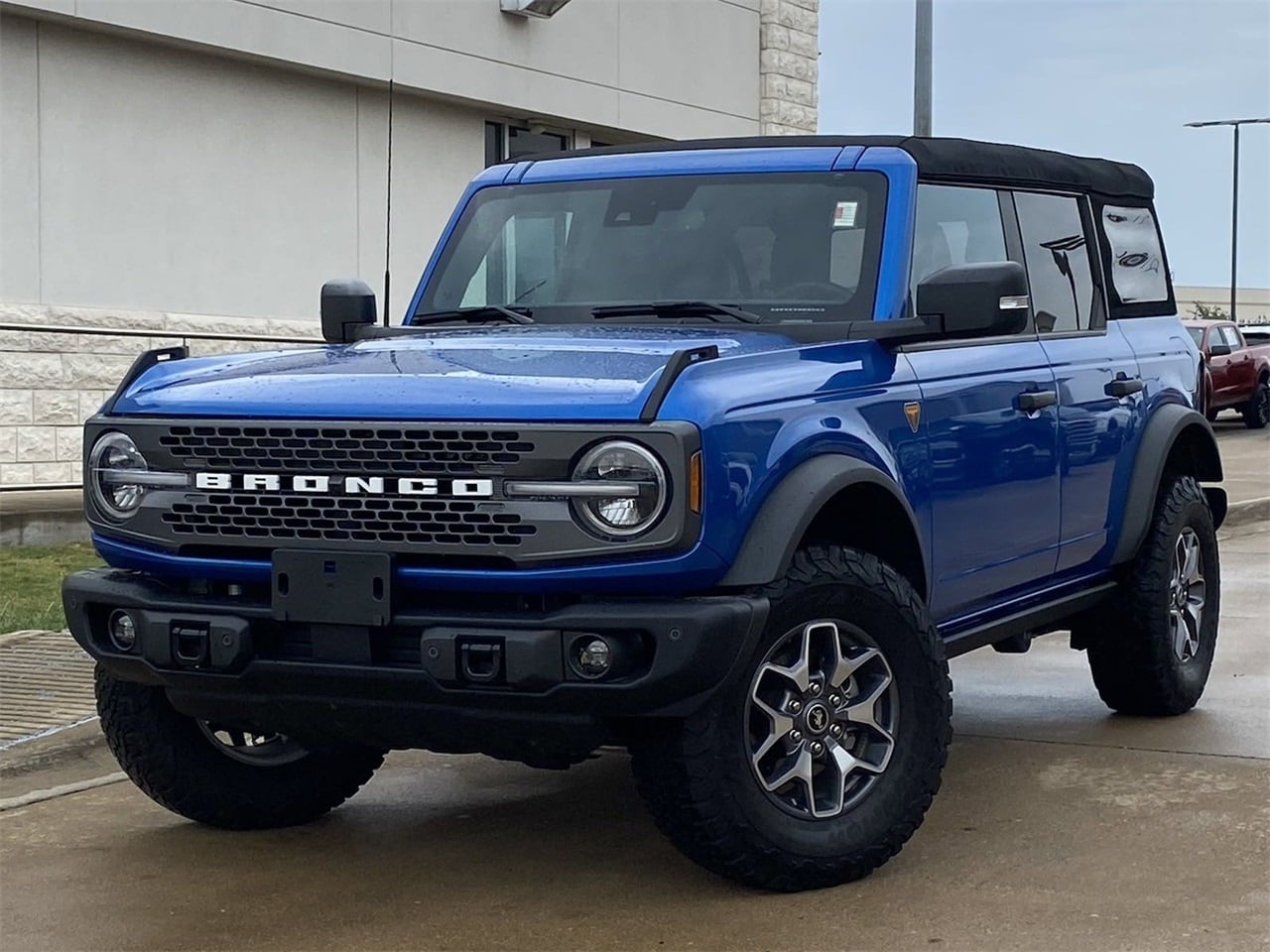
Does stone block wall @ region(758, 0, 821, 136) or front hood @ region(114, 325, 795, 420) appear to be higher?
stone block wall @ region(758, 0, 821, 136)

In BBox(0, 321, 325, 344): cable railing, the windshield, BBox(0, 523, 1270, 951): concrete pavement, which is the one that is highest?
the windshield

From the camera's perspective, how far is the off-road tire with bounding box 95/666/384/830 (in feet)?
18.4

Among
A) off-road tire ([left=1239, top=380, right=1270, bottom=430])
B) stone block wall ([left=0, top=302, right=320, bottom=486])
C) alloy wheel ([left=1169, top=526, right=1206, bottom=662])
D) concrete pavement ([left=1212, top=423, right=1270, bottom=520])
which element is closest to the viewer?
alloy wheel ([left=1169, top=526, right=1206, bottom=662])

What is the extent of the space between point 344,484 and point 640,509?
76cm

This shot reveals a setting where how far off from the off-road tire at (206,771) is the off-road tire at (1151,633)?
2.84 meters

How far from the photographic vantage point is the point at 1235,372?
30359 mm

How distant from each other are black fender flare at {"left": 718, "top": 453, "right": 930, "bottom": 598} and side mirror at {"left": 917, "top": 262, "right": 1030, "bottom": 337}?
2.20 ft

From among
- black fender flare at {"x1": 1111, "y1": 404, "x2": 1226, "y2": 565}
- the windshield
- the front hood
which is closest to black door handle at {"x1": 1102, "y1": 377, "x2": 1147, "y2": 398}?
black fender flare at {"x1": 1111, "y1": 404, "x2": 1226, "y2": 565}

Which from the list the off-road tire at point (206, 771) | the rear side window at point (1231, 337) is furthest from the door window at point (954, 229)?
the rear side window at point (1231, 337)

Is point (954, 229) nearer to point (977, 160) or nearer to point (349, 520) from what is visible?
point (977, 160)

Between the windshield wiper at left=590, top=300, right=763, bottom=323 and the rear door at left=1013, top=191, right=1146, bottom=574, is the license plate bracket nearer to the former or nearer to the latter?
the windshield wiper at left=590, top=300, right=763, bottom=323

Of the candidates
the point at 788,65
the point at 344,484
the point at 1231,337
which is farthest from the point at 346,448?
the point at 1231,337

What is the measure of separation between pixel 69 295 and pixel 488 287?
8699mm

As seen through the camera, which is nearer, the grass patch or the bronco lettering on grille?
the bronco lettering on grille
